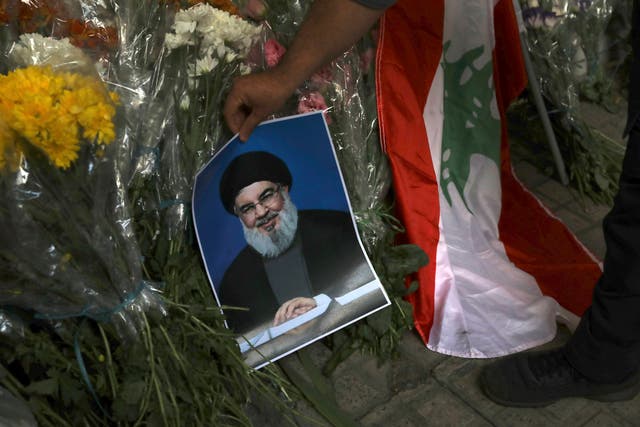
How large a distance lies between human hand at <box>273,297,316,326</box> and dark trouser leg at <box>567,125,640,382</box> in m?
0.72

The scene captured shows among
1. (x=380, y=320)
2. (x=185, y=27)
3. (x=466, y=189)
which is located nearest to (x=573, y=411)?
(x=380, y=320)

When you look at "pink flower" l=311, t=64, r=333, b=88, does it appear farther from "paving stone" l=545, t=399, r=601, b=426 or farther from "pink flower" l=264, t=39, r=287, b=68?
"paving stone" l=545, t=399, r=601, b=426

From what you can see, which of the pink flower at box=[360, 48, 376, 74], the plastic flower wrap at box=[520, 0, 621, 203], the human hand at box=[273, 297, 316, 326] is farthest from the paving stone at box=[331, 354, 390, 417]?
the plastic flower wrap at box=[520, 0, 621, 203]

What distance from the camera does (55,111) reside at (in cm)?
155

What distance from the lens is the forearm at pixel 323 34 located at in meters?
1.84

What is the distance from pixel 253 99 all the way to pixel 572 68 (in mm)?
1604

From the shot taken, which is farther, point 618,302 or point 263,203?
point 263,203

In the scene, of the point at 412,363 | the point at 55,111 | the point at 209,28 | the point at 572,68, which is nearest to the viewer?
the point at 55,111

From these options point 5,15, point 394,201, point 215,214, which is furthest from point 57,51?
point 394,201

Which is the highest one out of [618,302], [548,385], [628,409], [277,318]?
[277,318]

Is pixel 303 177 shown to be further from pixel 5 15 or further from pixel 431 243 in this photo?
pixel 5 15

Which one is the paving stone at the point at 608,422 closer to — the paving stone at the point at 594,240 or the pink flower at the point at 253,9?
the paving stone at the point at 594,240

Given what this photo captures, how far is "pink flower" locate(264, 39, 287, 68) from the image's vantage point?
2.26 m

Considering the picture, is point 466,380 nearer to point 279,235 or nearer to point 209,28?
point 279,235
